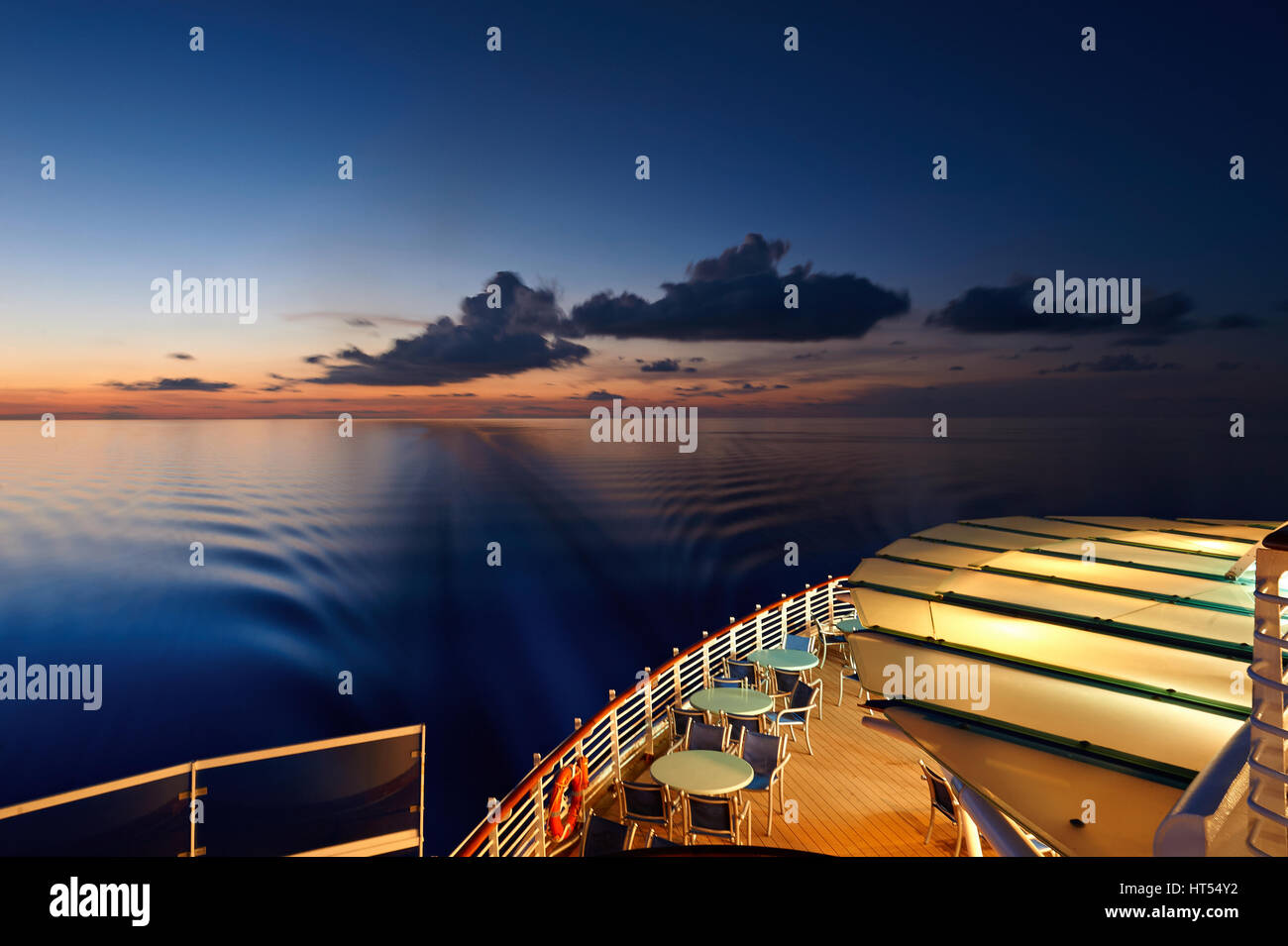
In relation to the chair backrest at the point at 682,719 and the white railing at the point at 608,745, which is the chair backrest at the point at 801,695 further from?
the chair backrest at the point at 682,719

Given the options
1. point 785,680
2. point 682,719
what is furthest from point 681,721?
point 785,680

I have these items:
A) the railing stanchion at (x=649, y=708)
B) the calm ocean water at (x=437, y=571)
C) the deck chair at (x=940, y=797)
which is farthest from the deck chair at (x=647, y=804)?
the calm ocean water at (x=437, y=571)

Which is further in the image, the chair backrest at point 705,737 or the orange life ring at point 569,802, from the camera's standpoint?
the chair backrest at point 705,737

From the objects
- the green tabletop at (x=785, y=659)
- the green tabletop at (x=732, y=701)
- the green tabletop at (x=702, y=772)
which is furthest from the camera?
the green tabletop at (x=785, y=659)

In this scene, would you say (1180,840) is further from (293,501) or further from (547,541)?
(293,501)

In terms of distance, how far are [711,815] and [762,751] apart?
973 millimetres

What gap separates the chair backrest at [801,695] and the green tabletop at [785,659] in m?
0.23

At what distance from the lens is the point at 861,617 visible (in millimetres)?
3586

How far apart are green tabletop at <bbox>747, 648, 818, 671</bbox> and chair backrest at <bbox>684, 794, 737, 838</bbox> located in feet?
8.11

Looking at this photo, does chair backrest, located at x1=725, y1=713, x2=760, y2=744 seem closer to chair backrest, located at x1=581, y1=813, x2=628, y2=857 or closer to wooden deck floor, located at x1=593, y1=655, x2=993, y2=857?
wooden deck floor, located at x1=593, y1=655, x2=993, y2=857

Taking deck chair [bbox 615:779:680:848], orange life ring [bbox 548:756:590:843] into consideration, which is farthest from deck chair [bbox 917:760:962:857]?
orange life ring [bbox 548:756:590:843]

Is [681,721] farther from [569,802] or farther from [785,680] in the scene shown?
[785,680]

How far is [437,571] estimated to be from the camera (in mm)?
35438

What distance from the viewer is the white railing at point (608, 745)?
3557 millimetres
